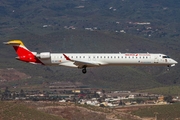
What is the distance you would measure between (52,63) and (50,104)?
6173 cm

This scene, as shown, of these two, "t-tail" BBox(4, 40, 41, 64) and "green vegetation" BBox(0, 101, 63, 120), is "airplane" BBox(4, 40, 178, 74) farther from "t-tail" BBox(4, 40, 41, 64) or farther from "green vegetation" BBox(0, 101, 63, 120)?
"green vegetation" BBox(0, 101, 63, 120)

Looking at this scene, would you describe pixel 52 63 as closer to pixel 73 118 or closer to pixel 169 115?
pixel 73 118

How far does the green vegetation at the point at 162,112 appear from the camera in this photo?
179250 mm

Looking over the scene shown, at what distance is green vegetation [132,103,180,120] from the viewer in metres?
179

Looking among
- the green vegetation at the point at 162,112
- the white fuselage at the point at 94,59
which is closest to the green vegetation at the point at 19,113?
the white fuselage at the point at 94,59

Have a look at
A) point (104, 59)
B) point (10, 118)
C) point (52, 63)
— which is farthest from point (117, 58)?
point (10, 118)

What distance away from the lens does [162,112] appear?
18438 centimetres

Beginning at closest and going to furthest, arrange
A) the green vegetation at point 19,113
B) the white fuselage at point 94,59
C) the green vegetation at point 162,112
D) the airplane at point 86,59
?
the airplane at point 86,59 → the white fuselage at point 94,59 → the green vegetation at point 19,113 → the green vegetation at point 162,112

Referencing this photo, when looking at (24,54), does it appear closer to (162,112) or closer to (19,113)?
(19,113)

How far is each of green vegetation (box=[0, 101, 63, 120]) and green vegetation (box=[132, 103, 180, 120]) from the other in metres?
37.4

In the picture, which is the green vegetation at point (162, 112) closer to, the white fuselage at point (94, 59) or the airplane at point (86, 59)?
the airplane at point (86, 59)

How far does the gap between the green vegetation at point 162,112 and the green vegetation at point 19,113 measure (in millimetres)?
37437

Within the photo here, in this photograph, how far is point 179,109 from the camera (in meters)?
186

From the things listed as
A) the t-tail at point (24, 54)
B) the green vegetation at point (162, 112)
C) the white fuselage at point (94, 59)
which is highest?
the t-tail at point (24, 54)
